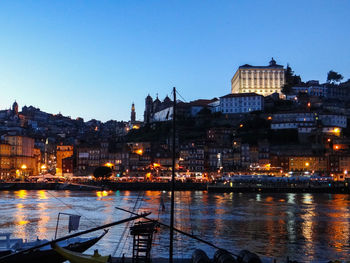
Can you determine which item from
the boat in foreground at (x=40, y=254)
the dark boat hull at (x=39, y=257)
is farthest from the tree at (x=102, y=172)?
the dark boat hull at (x=39, y=257)

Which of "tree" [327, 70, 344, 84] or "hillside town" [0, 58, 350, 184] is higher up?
"tree" [327, 70, 344, 84]

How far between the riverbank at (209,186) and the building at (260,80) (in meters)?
58.3

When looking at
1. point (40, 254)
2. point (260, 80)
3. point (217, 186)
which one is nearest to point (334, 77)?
point (260, 80)

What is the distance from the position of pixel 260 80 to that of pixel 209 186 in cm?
6402

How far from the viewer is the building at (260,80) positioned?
150125mm

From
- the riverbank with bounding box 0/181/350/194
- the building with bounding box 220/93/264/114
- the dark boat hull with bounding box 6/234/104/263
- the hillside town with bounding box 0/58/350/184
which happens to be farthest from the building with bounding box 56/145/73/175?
the dark boat hull with bounding box 6/234/104/263

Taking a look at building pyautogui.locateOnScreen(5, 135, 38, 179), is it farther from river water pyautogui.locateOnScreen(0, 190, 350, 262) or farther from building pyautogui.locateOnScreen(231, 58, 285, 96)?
building pyautogui.locateOnScreen(231, 58, 285, 96)

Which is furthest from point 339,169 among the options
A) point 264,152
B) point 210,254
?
point 210,254

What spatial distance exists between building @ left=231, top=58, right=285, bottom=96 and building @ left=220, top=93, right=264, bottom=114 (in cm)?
1580

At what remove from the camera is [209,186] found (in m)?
95.9

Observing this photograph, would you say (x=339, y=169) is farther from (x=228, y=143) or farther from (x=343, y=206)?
(x=343, y=206)

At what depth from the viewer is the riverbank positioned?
93.4m

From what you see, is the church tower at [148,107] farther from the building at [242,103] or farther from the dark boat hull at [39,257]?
the dark boat hull at [39,257]

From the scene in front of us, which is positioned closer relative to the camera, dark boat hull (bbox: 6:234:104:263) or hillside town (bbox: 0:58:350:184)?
dark boat hull (bbox: 6:234:104:263)
